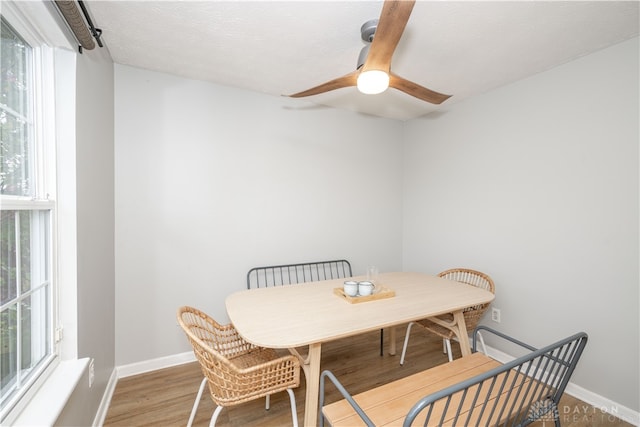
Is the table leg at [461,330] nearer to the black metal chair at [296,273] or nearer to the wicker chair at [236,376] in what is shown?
the black metal chair at [296,273]

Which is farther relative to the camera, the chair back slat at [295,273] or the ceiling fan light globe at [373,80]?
the chair back slat at [295,273]

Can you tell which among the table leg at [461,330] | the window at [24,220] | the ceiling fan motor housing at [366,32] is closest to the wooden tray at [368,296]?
the table leg at [461,330]

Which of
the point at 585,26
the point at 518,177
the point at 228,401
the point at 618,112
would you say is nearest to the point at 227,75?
the point at 228,401

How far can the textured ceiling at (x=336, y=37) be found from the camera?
4.90 ft

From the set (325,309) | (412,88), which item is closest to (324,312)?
(325,309)

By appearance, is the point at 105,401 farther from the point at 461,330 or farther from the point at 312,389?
the point at 461,330

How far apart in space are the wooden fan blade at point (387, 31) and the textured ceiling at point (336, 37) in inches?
15.4

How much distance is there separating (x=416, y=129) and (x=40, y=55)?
318cm

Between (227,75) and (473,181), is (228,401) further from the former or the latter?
(473,181)

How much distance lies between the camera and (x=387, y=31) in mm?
1163

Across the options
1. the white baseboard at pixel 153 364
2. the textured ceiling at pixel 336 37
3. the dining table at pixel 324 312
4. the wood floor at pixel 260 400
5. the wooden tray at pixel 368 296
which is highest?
the textured ceiling at pixel 336 37

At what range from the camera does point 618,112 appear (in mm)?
1785

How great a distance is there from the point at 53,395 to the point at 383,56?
→ 207 centimetres

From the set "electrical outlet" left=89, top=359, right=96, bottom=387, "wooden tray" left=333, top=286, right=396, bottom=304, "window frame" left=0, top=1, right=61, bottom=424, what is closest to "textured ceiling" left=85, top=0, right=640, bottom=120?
"window frame" left=0, top=1, right=61, bottom=424
